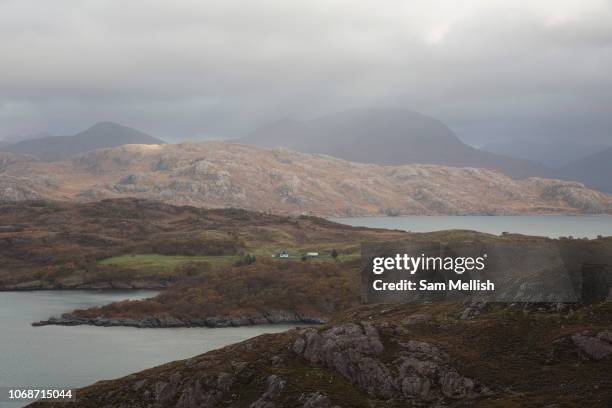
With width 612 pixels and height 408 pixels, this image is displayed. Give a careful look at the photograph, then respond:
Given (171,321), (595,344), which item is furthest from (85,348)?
(595,344)

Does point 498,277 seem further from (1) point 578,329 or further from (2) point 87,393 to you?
(2) point 87,393

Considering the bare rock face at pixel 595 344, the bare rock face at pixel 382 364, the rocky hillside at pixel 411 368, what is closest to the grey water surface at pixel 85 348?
the rocky hillside at pixel 411 368

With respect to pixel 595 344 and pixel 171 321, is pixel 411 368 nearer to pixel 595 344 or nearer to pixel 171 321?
pixel 595 344

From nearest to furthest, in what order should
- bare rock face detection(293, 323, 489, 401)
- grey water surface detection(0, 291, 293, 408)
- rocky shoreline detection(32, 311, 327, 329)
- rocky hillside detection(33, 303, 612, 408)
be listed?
rocky hillside detection(33, 303, 612, 408) → bare rock face detection(293, 323, 489, 401) → grey water surface detection(0, 291, 293, 408) → rocky shoreline detection(32, 311, 327, 329)

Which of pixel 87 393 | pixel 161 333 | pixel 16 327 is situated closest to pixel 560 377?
pixel 87 393

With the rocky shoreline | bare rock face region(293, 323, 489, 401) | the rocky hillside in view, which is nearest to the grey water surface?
the rocky shoreline

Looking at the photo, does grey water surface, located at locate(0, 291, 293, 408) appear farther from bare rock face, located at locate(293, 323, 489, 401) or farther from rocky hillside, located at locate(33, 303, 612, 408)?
bare rock face, located at locate(293, 323, 489, 401)

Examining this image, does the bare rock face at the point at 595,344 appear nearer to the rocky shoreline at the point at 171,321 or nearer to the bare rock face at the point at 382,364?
the bare rock face at the point at 382,364
